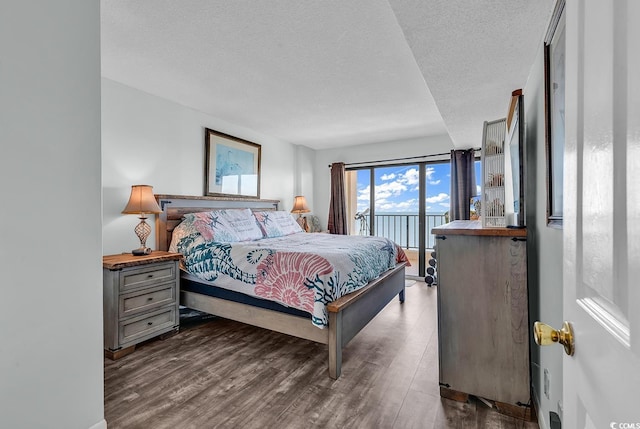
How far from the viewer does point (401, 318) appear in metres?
3.19

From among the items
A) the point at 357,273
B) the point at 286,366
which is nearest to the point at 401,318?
the point at 357,273

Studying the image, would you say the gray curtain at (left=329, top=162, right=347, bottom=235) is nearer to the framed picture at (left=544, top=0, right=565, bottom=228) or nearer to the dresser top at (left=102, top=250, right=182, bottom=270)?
the dresser top at (left=102, top=250, right=182, bottom=270)

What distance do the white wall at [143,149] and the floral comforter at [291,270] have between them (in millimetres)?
669

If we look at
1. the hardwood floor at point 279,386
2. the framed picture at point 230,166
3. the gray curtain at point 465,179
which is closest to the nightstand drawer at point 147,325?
the hardwood floor at point 279,386

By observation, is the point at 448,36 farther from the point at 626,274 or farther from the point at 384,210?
the point at 384,210

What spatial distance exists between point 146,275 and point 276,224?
1.80m

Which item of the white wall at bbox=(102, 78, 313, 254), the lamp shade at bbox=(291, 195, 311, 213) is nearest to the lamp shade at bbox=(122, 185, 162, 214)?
the white wall at bbox=(102, 78, 313, 254)

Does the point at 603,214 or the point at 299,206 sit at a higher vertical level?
the point at 299,206

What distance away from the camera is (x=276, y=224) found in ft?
13.4

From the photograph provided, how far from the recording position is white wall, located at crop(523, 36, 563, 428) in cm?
133

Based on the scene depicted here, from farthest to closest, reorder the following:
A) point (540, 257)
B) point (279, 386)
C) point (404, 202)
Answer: point (404, 202) < point (279, 386) < point (540, 257)

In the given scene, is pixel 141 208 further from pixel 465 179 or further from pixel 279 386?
pixel 465 179

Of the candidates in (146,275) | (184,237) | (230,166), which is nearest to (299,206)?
(230,166)

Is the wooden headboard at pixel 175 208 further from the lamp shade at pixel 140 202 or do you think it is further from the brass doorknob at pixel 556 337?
the brass doorknob at pixel 556 337
